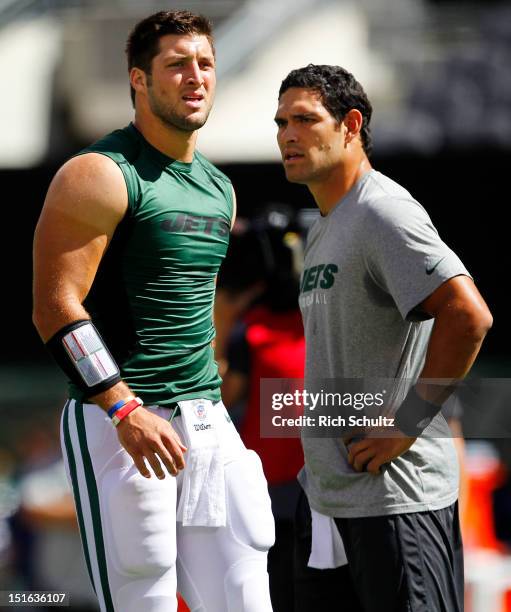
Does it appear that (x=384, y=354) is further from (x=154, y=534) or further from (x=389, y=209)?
(x=154, y=534)

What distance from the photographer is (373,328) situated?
2959mm

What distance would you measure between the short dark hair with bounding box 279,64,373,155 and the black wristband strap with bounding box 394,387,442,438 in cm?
77

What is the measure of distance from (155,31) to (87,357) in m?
0.90

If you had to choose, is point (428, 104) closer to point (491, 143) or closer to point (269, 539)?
point (491, 143)

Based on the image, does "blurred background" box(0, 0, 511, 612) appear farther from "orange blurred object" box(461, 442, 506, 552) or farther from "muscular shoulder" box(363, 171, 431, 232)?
"muscular shoulder" box(363, 171, 431, 232)

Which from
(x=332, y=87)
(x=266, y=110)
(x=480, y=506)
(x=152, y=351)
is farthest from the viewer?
(x=266, y=110)

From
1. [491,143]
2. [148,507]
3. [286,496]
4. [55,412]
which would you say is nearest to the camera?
[148,507]

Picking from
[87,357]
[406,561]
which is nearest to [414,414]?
[406,561]

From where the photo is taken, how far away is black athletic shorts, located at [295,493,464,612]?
2.94 meters

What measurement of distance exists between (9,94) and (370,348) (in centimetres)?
632

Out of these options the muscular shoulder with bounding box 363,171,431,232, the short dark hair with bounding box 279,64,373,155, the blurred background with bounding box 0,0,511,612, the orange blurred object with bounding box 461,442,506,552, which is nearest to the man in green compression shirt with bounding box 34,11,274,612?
the short dark hair with bounding box 279,64,373,155

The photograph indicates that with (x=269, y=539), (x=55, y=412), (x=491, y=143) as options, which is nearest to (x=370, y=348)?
(x=269, y=539)

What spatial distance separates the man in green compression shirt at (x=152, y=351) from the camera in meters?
2.90

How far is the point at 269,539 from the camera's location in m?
3.12
